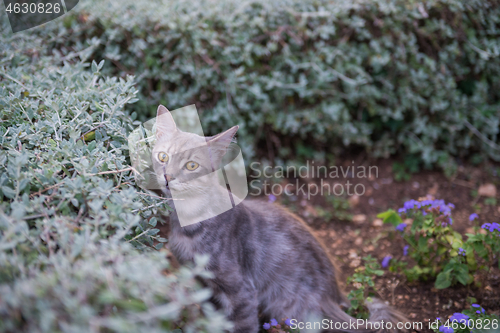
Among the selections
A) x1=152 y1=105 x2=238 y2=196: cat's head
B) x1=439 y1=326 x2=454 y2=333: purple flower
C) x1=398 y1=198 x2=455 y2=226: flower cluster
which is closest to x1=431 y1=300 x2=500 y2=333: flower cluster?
x1=439 y1=326 x2=454 y2=333: purple flower

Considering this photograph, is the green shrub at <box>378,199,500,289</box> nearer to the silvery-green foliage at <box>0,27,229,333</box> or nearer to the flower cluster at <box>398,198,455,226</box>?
the flower cluster at <box>398,198,455,226</box>

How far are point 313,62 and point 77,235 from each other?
10.8ft

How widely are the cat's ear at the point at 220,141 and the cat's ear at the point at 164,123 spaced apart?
0.82 feet

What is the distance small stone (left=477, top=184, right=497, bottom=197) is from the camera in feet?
13.3

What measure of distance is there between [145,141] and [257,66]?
234cm

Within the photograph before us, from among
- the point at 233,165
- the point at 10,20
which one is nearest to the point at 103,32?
the point at 10,20

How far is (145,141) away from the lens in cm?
201

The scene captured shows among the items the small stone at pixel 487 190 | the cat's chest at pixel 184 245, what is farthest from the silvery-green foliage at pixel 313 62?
the cat's chest at pixel 184 245

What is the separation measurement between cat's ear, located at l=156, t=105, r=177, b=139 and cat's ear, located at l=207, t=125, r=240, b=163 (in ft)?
0.82

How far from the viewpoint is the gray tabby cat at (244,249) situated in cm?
220

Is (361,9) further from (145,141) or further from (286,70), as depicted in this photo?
(145,141)

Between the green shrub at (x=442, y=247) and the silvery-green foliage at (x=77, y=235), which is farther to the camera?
the green shrub at (x=442, y=247)

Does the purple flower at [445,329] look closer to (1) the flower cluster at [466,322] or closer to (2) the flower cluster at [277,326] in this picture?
(1) the flower cluster at [466,322]

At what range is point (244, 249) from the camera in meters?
2.39
